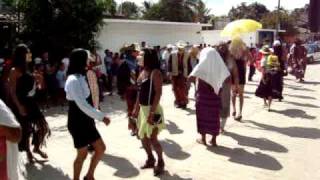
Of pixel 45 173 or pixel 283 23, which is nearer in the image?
pixel 45 173

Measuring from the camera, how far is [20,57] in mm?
7133

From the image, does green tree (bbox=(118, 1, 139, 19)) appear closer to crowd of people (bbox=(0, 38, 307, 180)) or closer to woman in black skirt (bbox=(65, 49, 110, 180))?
crowd of people (bbox=(0, 38, 307, 180))

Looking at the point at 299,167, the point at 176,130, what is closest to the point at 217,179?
the point at 299,167

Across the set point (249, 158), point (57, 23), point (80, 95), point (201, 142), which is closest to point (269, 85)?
point (201, 142)

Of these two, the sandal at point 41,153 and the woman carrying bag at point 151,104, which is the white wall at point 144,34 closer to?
the sandal at point 41,153

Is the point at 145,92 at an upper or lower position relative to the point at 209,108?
upper

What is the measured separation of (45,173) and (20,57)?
1.65 metres

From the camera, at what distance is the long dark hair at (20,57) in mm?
7129

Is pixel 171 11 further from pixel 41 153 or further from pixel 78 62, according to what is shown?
pixel 78 62

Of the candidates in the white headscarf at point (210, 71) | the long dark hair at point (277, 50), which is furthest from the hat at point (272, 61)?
the white headscarf at point (210, 71)

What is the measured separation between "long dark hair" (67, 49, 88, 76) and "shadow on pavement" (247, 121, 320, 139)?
17.6 ft

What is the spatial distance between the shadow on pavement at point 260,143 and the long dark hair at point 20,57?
162 inches

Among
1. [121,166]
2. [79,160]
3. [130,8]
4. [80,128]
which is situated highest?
[130,8]

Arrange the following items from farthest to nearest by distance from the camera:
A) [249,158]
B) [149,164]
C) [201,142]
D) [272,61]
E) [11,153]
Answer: [272,61] → [201,142] → [249,158] → [149,164] → [11,153]
